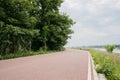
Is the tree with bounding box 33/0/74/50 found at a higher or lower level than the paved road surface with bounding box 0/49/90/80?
higher

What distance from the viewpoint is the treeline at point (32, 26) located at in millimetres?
29352

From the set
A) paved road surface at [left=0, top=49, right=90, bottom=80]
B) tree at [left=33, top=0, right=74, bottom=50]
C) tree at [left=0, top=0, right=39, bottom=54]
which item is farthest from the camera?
tree at [left=33, top=0, right=74, bottom=50]

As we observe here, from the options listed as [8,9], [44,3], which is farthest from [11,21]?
[44,3]

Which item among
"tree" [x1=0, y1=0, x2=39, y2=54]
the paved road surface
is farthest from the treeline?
the paved road surface

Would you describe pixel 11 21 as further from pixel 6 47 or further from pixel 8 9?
pixel 6 47

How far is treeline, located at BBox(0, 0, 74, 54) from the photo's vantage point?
29.4m

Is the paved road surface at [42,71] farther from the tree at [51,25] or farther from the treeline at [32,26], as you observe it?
the tree at [51,25]

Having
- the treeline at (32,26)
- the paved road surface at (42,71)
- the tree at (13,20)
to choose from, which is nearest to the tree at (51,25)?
the treeline at (32,26)

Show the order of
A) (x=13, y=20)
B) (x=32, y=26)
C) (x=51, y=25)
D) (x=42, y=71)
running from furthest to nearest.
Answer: (x=51, y=25) < (x=32, y=26) < (x=13, y=20) < (x=42, y=71)

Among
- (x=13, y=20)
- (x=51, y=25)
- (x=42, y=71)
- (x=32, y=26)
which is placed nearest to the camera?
(x=42, y=71)

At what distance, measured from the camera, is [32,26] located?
1421 inches

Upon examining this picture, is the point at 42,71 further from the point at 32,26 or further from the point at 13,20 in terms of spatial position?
the point at 32,26

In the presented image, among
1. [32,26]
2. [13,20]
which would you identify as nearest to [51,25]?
[32,26]

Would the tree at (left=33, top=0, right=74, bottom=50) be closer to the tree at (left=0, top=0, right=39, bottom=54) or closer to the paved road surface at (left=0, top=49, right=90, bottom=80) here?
the tree at (left=0, top=0, right=39, bottom=54)
